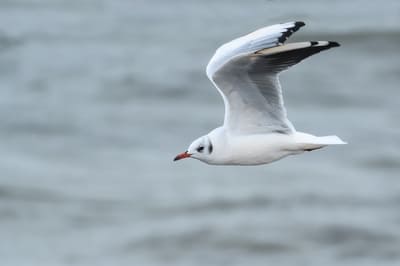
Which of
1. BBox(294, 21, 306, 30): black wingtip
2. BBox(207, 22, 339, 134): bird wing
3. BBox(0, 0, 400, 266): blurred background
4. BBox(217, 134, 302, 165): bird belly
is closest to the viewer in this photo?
BBox(207, 22, 339, 134): bird wing

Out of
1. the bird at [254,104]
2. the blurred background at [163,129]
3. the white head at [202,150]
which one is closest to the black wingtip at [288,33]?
the bird at [254,104]

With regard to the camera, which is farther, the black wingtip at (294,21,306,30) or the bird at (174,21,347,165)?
the black wingtip at (294,21,306,30)

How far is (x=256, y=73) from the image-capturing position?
6.62 metres

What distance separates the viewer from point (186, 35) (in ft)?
64.2

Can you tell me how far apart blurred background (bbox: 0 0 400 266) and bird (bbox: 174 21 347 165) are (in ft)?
17.2

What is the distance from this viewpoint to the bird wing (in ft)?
21.0

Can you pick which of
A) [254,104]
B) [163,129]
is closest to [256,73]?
[254,104]

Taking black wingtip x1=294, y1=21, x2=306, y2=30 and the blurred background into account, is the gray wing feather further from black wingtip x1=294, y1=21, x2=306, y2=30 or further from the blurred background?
the blurred background

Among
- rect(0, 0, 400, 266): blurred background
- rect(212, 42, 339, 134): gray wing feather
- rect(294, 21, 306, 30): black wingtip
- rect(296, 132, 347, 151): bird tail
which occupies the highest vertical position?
rect(0, 0, 400, 266): blurred background

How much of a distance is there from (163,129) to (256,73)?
29.6 feet

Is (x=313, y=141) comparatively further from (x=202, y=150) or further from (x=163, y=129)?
(x=163, y=129)

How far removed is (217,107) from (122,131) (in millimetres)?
1359

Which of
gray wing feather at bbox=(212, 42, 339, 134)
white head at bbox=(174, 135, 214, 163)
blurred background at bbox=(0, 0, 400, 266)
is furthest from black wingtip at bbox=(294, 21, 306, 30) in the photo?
blurred background at bbox=(0, 0, 400, 266)

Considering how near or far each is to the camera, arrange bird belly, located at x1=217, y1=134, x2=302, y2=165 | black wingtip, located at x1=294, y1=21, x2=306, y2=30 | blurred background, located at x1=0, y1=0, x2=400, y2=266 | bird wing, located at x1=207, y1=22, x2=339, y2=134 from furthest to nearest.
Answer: blurred background, located at x1=0, y1=0, x2=400, y2=266
bird belly, located at x1=217, y1=134, x2=302, y2=165
black wingtip, located at x1=294, y1=21, x2=306, y2=30
bird wing, located at x1=207, y1=22, x2=339, y2=134
